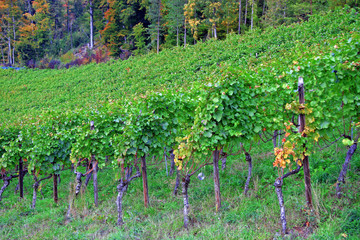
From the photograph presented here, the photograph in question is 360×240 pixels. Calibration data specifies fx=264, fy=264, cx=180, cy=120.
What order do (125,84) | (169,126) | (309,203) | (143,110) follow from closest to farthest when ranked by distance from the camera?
(309,203) < (143,110) < (169,126) < (125,84)

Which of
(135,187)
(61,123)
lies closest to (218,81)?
(135,187)

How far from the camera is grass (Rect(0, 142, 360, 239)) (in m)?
4.14

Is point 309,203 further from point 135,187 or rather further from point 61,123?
point 61,123

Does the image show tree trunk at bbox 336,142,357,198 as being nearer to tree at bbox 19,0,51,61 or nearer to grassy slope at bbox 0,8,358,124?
grassy slope at bbox 0,8,358,124

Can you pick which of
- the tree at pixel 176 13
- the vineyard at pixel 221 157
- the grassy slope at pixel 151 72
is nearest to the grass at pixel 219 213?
the vineyard at pixel 221 157

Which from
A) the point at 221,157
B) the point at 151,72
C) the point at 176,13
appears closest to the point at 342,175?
the point at 221,157

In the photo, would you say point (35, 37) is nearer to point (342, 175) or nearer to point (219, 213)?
point (219, 213)

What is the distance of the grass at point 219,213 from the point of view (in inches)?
163

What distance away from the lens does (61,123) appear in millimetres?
8109

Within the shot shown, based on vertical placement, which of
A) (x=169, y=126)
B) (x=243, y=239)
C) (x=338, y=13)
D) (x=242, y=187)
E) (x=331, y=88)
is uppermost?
(x=338, y=13)

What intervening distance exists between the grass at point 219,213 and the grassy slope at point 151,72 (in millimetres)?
5679

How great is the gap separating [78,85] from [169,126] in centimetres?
2185

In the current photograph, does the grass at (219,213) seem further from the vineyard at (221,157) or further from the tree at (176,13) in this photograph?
the tree at (176,13)

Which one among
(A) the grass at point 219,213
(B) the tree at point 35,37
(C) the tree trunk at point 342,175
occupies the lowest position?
(A) the grass at point 219,213
